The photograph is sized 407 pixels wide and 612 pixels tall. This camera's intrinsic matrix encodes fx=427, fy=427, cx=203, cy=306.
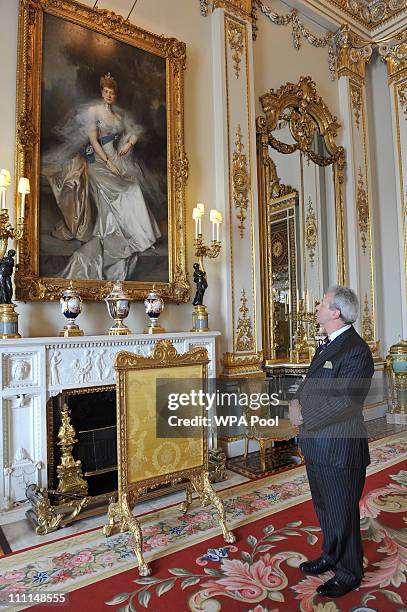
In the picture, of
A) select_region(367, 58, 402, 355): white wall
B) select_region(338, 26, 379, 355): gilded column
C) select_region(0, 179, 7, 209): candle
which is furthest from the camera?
select_region(367, 58, 402, 355): white wall

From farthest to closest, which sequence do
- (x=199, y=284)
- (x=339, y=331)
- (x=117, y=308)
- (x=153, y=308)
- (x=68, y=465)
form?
1. (x=199, y=284)
2. (x=153, y=308)
3. (x=117, y=308)
4. (x=68, y=465)
5. (x=339, y=331)

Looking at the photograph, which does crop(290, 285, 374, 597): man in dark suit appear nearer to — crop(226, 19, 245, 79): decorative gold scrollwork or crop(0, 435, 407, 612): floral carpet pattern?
crop(0, 435, 407, 612): floral carpet pattern

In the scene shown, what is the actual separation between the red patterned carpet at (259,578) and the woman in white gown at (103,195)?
2307mm

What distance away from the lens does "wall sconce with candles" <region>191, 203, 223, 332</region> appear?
411 centimetres

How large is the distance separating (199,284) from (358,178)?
11.5ft

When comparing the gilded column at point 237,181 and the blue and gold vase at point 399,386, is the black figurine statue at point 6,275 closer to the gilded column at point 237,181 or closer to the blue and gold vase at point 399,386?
the gilded column at point 237,181

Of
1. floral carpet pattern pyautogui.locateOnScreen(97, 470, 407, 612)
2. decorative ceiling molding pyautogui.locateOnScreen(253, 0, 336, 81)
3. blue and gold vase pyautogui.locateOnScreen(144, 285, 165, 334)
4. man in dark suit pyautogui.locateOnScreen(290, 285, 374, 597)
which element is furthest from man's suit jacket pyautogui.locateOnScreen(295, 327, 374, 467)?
decorative ceiling molding pyautogui.locateOnScreen(253, 0, 336, 81)

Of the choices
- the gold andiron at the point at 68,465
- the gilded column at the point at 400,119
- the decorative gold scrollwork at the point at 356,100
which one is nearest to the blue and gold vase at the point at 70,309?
the gold andiron at the point at 68,465

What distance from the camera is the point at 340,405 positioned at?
1954 millimetres

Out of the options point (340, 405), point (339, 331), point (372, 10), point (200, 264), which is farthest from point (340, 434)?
point (372, 10)

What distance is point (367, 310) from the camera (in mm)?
6168

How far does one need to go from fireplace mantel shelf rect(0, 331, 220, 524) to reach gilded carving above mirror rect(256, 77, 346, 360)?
238 centimetres

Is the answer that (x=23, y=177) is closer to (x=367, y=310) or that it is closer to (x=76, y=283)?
(x=76, y=283)

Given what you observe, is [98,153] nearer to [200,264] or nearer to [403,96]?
[200,264]
